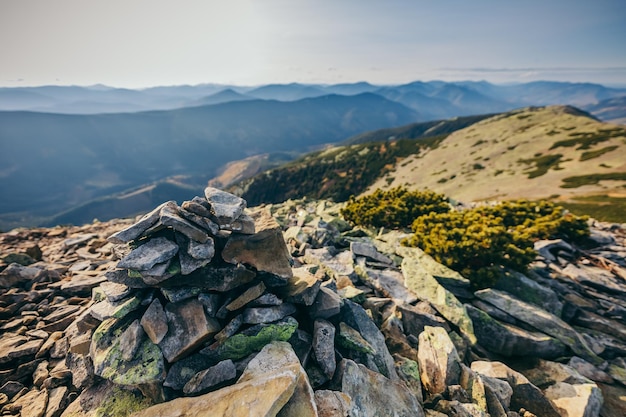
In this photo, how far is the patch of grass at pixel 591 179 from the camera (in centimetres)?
5147

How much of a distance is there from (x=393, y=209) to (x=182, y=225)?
1656 centimetres

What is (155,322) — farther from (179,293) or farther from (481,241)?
(481,241)

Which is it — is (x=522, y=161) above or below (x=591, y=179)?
below

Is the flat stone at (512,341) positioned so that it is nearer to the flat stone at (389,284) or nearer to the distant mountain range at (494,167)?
the flat stone at (389,284)

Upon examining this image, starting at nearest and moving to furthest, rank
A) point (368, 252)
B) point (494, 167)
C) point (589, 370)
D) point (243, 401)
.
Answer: point (243, 401), point (589, 370), point (368, 252), point (494, 167)

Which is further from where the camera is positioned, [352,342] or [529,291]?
[529,291]

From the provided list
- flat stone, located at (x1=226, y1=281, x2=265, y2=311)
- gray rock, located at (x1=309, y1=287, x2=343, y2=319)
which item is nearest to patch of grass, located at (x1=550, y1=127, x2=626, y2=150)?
gray rock, located at (x1=309, y1=287, x2=343, y2=319)

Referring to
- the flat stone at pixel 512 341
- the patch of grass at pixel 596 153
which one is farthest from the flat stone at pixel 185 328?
the patch of grass at pixel 596 153

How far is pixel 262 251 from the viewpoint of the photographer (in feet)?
27.1

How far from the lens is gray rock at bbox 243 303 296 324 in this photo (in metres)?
7.06

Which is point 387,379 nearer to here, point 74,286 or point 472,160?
point 74,286

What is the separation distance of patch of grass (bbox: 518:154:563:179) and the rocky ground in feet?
223

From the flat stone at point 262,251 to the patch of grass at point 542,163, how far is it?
7540 centimetres

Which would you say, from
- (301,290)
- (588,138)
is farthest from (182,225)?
(588,138)
